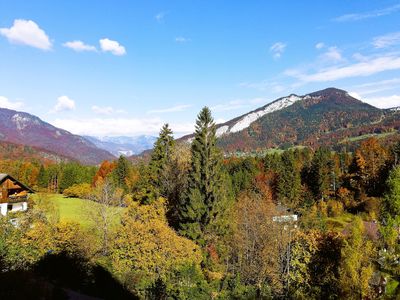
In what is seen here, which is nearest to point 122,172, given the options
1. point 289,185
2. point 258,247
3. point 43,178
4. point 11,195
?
point 43,178

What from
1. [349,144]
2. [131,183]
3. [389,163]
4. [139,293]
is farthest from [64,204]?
[349,144]

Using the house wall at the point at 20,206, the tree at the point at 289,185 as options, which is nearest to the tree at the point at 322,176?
the tree at the point at 289,185

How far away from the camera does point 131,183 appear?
87750 mm

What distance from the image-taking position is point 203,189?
35938 mm

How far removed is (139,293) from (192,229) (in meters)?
12.7

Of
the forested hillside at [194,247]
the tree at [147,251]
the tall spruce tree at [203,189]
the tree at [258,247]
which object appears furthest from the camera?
the tall spruce tree at [203,189]

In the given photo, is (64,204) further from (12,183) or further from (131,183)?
(12,183)

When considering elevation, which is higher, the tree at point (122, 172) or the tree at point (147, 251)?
the tree at point (122, 172)

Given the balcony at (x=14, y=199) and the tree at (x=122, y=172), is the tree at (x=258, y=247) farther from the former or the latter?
the tree at (x=122, y=172)

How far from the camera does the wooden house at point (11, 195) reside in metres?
42.5

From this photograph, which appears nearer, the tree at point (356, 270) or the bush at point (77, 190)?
the tree at point (356, 270)

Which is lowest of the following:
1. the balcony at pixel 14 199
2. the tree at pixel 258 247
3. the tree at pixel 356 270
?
the tree at pixel 258 247

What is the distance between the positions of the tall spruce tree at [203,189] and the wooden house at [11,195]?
71.1 ft

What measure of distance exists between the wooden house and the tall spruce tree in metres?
21.7
